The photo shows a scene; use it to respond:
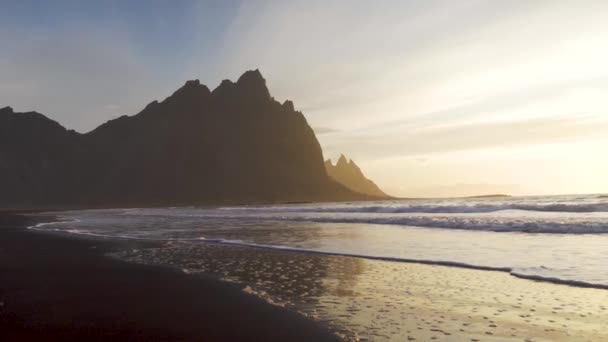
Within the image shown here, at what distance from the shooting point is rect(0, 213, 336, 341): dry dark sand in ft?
21.7

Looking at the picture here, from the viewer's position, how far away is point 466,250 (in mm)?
16375

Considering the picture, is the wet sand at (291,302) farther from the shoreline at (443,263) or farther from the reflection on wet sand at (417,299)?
the shoreline at (443,263)

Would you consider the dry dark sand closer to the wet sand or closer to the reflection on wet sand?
the wet sand

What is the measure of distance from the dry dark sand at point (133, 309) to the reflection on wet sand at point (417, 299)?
2.47 ft

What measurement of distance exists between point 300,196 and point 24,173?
119 metres

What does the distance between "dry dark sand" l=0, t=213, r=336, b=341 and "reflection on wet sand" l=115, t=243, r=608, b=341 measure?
752 millimetres

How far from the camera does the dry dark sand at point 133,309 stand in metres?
6.61

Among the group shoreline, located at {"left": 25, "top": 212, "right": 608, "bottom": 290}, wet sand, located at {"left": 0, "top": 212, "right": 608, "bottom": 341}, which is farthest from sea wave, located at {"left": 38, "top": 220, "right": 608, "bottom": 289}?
wet sand, located at {"left": 0, "top": 212, "right": 608, "bottom": 341}

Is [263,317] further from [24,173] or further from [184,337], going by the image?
[24,173]

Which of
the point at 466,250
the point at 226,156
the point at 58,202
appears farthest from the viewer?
the point at 226,156

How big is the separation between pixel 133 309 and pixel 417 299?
5.55m

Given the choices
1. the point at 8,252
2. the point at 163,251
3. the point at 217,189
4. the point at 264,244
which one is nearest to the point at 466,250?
the point at 264,244

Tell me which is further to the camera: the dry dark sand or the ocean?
the ocean

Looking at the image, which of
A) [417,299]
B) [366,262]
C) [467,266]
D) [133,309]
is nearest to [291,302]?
[417,299]
